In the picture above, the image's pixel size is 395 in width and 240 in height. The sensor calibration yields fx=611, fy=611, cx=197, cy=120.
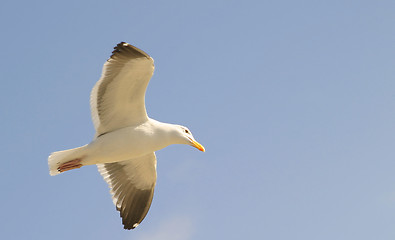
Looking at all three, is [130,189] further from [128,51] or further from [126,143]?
[128,51]

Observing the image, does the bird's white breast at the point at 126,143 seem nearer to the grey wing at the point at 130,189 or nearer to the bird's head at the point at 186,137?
the bird's head at the point at 186,137

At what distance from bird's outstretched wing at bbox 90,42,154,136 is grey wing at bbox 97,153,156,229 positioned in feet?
4.51

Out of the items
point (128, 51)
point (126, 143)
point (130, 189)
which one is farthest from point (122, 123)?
point (130, 189)

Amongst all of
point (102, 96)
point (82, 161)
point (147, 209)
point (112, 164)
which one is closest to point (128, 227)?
point (147, 209)

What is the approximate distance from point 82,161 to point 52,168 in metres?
0.56

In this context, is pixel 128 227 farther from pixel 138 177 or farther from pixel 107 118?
pixel 107 118

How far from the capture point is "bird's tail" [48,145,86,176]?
1065 cm

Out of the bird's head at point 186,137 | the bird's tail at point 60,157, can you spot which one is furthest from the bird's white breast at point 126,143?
the bird's head at point 186,137

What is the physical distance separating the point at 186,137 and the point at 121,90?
153 cm

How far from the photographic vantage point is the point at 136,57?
10172mm

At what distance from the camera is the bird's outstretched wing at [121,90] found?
1021cm

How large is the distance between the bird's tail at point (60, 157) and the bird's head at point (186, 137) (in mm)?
1752

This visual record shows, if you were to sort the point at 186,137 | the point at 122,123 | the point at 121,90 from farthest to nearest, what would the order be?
the point at 186,137 < the point at 122,123 < the point at 121,90

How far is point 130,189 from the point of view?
1217cm
